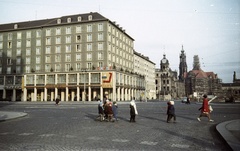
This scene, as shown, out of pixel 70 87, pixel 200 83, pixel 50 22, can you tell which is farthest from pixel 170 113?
pixel 200 83

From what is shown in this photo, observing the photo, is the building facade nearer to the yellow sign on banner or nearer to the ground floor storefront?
the ground floor storefront

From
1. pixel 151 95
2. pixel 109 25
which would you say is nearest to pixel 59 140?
pixel 109 25

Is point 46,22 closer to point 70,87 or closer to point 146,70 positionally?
point 70,87

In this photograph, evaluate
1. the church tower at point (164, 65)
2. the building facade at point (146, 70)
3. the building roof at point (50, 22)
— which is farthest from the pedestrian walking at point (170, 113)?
the church tower at point (164, 65)

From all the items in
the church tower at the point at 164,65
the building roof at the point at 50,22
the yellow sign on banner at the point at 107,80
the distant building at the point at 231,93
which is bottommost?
the distant building at the point at 231,93

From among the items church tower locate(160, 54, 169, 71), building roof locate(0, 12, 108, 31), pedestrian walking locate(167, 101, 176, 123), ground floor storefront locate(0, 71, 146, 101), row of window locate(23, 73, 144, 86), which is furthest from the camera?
church tower locate(160, 54, 169, 71)

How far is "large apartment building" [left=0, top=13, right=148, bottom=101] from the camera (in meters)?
60.1

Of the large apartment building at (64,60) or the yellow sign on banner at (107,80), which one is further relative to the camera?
the large apartment building at (64,60)

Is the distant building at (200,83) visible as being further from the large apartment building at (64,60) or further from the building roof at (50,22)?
the building roof at (50,22)

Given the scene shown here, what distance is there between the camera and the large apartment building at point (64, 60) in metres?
60.1

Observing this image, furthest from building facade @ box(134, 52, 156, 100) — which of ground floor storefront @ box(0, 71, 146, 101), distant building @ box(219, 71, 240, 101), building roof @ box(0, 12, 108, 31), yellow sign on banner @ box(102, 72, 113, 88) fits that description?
building roof @ box(0, 12, 108, 31)

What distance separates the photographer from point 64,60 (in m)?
63.8

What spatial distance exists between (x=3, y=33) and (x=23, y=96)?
21596 mm

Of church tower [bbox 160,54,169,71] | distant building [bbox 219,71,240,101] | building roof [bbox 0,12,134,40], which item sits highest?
building roof [bbox 0,12,134,40]
